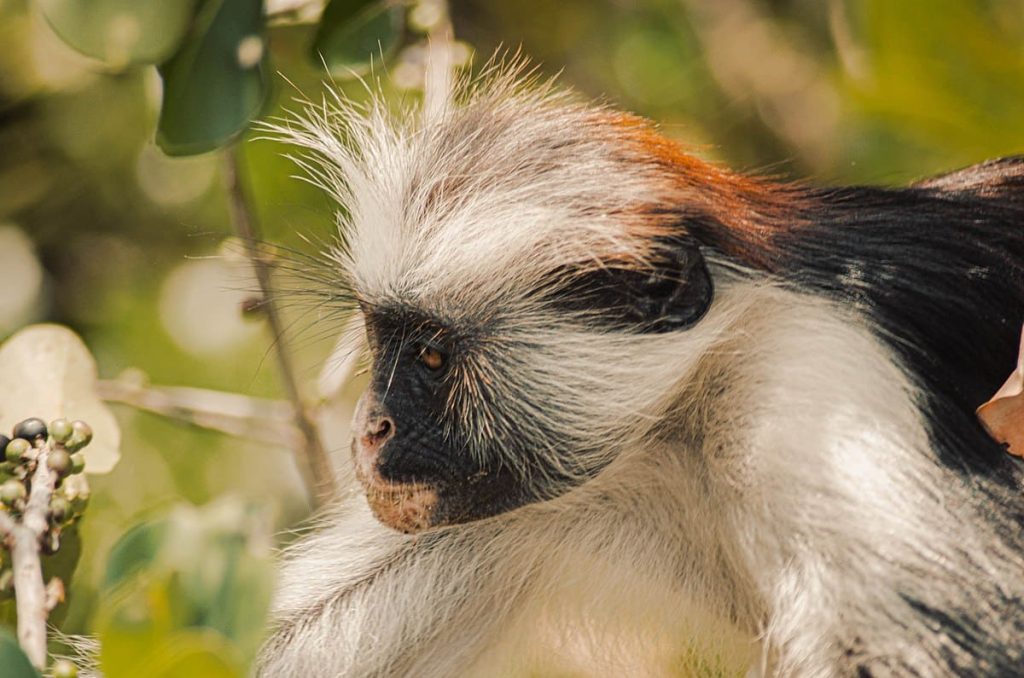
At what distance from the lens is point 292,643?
3623 mm

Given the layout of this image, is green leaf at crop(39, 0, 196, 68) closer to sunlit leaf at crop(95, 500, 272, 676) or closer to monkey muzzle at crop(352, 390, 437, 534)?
monkey muzzle at crop(352, 390, 437, 534)

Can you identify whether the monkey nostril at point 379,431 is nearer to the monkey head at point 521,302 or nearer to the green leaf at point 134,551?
the monkey head at point 521,302

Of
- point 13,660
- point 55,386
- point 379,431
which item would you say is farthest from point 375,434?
point 13,660

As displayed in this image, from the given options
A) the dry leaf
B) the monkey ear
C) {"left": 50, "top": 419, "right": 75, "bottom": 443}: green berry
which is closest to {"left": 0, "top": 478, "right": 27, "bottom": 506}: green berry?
{"left": 50, "top": 419, "right": 75, "bottom": 443}: green berry

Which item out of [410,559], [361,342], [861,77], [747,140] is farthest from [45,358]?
[747,140]

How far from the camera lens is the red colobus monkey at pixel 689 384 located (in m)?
2.73

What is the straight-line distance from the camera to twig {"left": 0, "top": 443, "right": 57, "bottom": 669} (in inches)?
83.4

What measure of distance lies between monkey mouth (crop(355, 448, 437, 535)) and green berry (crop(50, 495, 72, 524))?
0.66 m

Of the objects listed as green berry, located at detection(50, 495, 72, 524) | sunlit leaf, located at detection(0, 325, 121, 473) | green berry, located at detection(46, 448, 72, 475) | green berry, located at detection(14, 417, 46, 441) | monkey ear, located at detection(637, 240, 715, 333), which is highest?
monkey ear, located at detection(637, 240, 715, 333)

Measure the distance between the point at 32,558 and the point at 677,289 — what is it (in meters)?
1.47

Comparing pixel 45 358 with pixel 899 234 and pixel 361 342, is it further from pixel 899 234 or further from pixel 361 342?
pixel 899 234

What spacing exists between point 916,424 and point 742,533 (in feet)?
1.37

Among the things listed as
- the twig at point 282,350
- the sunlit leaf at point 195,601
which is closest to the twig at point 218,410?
the twig at point 282,350

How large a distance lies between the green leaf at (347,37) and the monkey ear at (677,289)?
1.01 meters
